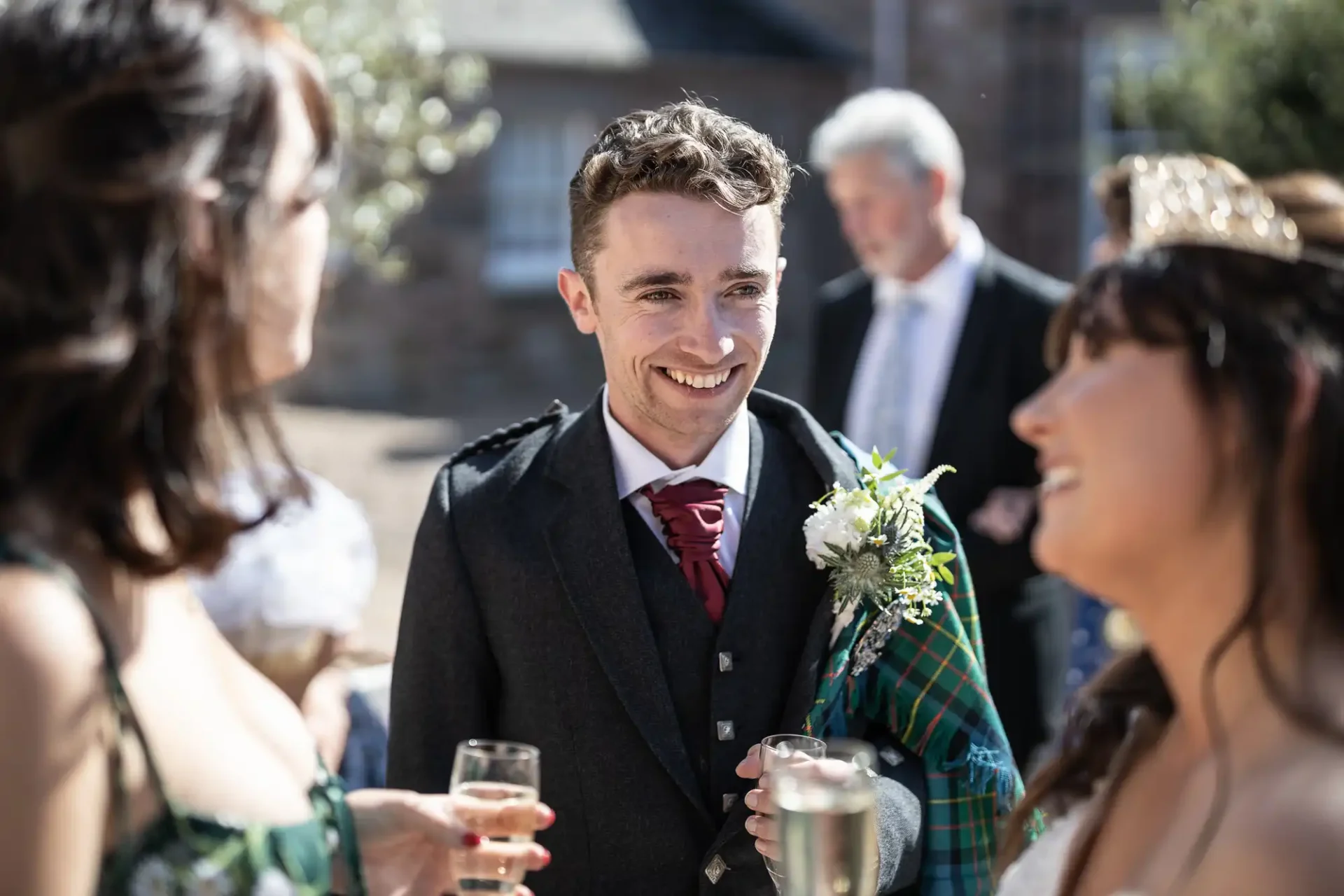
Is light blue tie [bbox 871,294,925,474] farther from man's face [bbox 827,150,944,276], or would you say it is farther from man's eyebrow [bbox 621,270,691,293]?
man's eyebrow [bbox 621,270,691,293]

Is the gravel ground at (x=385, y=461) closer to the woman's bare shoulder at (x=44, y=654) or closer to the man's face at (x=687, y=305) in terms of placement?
the man's face at (x=687, y=305)

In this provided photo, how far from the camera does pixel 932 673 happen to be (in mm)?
2637

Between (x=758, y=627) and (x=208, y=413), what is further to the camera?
(x=758, y=627)

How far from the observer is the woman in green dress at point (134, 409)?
1.58 metres

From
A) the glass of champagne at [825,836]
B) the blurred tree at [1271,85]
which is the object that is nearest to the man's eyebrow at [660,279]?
the glass of champagne at [825,836]

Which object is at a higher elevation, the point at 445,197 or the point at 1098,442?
the point at 445,197

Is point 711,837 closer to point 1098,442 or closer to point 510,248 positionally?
point 1098,442

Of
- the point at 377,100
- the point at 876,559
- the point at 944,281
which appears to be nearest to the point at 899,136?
the point at 944,281

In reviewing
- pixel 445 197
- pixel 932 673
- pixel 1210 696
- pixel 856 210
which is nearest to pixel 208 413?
pixel 1210 696

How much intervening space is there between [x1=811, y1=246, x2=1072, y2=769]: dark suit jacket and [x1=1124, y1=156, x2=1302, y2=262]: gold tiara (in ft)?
10.3

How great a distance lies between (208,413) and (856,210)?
4323mm

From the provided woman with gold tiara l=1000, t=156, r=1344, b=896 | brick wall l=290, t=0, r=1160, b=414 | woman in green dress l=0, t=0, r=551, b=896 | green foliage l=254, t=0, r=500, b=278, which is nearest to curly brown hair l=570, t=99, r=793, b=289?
woman in green dress l=0, t=0, r=551, b=896

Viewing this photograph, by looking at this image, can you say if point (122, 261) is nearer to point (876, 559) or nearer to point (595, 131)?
point (876, 559)

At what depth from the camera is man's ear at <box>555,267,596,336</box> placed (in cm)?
292
